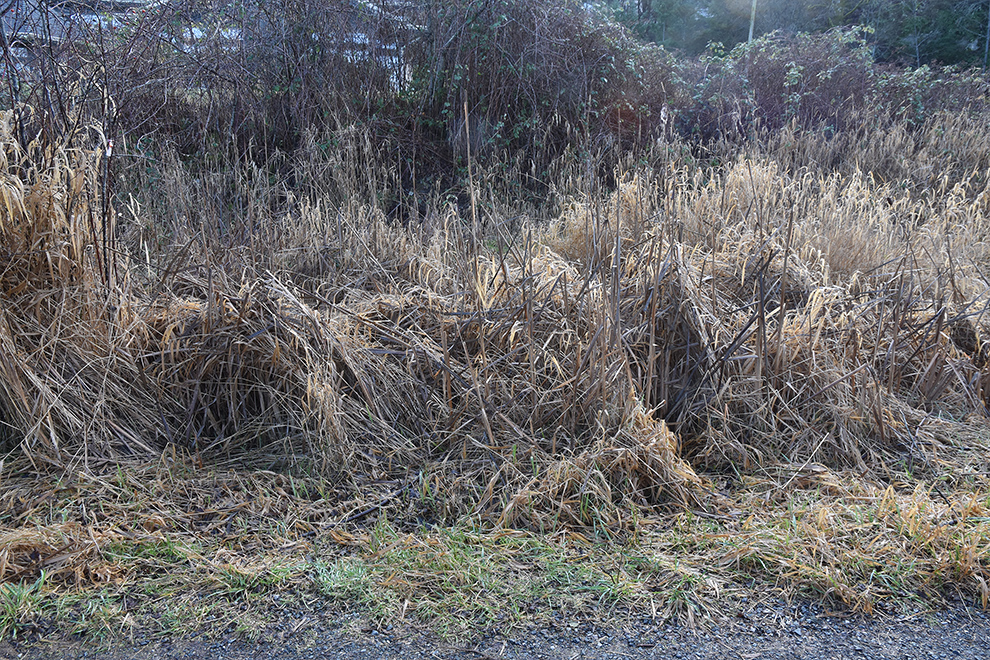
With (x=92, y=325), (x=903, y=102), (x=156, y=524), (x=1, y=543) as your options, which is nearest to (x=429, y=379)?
(x=156, y=524)

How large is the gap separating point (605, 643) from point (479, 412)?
145cm

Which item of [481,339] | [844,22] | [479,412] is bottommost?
[479,412]

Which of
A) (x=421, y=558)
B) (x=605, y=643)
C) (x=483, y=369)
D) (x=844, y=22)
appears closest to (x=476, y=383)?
(x=483, y=369)

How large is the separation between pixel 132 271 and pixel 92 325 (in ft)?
2.74

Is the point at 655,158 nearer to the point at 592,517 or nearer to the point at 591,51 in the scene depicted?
the point at 591,51

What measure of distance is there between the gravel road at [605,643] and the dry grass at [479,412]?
129 millimetres

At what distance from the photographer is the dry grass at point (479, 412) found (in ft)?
9.38

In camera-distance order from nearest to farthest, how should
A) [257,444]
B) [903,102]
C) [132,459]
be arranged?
[132,459] → [257,444] → [903,102]

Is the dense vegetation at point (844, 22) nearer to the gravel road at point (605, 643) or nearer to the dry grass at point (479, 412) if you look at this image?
the dry grass at point (479, 412)

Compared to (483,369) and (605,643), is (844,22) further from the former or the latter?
(605,643)

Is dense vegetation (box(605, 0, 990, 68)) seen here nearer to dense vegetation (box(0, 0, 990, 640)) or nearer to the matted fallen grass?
dense vegetation (box(0, 0, 990, 640))

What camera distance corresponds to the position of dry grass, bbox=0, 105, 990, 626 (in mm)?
2859

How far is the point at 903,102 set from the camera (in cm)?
1096

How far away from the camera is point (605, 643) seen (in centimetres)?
242
